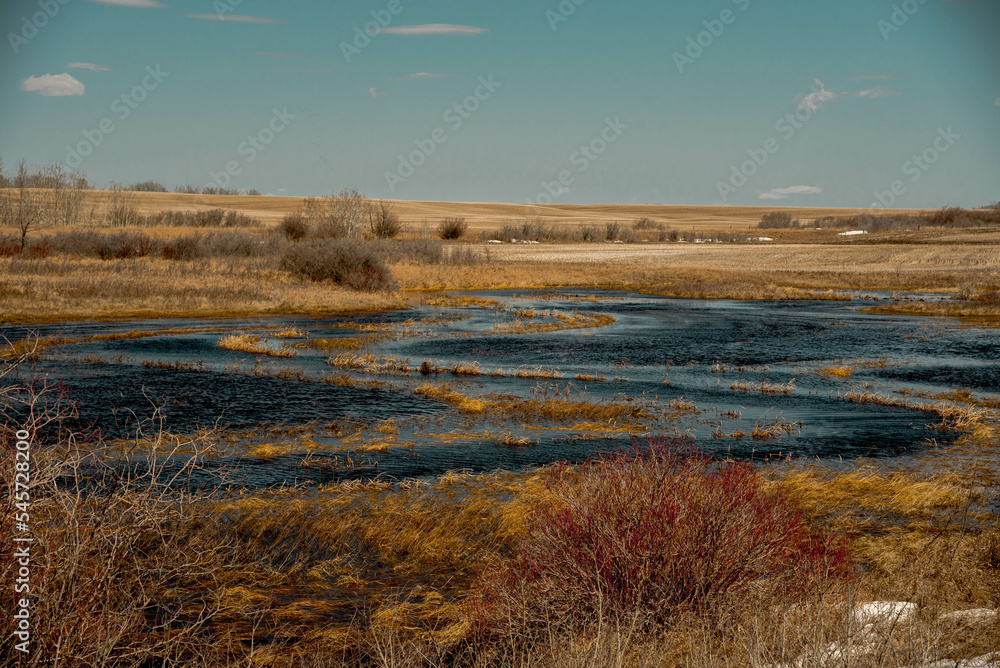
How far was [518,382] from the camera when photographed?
2145cm

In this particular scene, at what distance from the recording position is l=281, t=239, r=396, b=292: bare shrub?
1815 inches

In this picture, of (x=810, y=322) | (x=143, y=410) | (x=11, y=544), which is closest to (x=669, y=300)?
(x=810, y=322)

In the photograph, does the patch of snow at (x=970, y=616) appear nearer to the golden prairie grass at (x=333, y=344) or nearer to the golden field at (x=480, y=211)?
the golden prairie grass at (x=333, y=344)

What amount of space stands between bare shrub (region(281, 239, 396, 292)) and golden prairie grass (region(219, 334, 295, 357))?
1786cm

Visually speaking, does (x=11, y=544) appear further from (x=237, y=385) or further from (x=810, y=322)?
(x=810, y=322)

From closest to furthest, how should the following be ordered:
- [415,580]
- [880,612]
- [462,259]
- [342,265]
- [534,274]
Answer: [880,612]
[415,580]
[342,265]
[534,274]
[462,259]

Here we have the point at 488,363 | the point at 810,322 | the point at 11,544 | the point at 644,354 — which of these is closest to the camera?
the point at 11,544

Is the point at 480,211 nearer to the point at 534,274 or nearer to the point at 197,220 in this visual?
the point at 197,220

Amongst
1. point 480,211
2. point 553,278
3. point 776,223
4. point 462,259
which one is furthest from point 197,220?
point 776,223

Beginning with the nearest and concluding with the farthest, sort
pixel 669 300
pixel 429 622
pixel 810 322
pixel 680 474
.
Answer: pixel 680 474 < pixel 429 622 < pixel 810 322 < pixel 669 300

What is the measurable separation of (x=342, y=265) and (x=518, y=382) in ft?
90.3

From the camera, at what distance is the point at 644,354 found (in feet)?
89.0

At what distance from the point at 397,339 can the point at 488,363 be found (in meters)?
6.38

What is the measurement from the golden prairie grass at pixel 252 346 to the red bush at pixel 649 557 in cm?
1961
